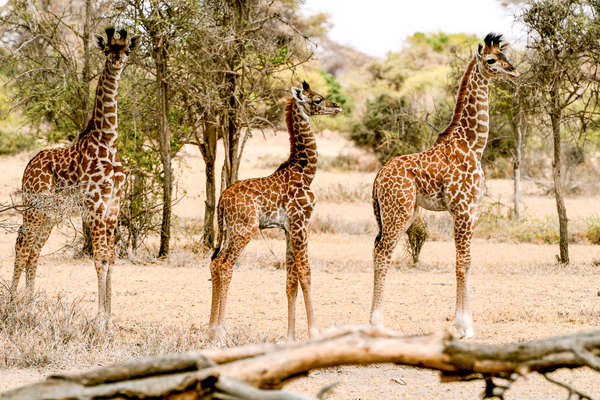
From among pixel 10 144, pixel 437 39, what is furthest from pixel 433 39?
pixel 10 144

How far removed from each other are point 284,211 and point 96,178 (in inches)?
80.9

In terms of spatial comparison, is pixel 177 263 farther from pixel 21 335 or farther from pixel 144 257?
pixel 21 335

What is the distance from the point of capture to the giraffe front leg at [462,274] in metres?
7.86

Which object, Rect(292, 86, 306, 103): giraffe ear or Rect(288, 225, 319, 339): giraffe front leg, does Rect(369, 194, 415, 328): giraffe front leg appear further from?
Rect(292, 86, 306, 103): giraffe ear

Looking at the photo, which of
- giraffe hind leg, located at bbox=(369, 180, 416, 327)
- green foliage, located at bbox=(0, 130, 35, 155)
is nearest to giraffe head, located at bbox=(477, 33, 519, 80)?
giraffe hind leg, located at bbox=(369, 180, 416, 327)

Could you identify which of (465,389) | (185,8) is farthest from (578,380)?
(185,8)

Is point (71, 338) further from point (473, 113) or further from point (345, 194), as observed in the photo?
point (345, 194)

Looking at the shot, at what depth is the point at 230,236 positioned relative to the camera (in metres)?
7.16

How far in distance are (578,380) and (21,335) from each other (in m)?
4.96

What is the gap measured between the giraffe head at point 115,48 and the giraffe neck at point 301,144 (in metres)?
1.90

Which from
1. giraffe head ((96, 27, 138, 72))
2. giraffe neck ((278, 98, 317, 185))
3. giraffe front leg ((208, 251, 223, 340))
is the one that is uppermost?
giraffe head ((96, 27, 138, 72))

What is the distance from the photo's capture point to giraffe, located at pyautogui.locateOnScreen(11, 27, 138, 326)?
302 inches

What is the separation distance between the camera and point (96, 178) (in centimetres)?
770

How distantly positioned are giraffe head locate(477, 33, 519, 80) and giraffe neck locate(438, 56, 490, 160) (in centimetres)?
12
